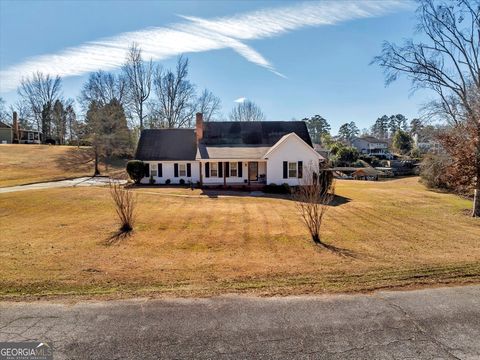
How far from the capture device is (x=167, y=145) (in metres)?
33.5

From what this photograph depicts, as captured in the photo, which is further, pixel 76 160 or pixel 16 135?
pixel 16 135

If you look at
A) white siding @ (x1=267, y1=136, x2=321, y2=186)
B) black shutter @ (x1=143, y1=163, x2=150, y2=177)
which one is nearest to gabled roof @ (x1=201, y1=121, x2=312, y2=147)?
white siding @ (x1=267, y1=136, x2=321, y2=186)

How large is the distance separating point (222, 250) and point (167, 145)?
2496 centimetres

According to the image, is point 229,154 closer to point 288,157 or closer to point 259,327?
point 288,157

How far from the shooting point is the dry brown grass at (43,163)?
1467 inches

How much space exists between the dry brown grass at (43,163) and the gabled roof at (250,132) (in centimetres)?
1989

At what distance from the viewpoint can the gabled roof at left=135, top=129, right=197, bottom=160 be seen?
3219 cm

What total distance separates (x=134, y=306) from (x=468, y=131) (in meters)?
19.4

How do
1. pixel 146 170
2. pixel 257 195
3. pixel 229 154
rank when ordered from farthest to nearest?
1. pixel 146 170
2. pixel 229 154
3. pixel 257 195

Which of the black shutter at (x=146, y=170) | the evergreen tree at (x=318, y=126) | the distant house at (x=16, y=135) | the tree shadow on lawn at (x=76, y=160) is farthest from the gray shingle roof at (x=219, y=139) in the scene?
the evergreen tree at (x=318, y=126)

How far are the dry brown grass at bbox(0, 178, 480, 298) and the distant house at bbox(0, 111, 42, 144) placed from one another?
6029 centimetres

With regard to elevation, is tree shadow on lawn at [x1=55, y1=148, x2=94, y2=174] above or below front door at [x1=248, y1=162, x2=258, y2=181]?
above
